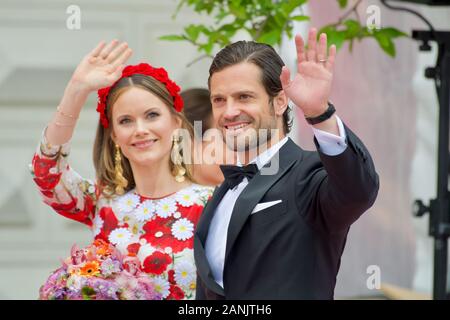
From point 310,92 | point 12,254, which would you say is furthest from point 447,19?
point 310,92

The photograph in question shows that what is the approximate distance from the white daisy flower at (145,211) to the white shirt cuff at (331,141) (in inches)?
28.6

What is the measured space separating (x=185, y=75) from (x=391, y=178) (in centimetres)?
109

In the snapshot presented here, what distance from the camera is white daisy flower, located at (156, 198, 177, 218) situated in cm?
232

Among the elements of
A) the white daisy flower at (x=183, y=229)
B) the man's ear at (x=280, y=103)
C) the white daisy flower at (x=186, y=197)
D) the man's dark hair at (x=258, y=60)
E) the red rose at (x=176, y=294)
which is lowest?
the red rose at (x=176, y=294)

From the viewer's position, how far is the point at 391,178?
4.35 m

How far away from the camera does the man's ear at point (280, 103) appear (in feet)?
6.26

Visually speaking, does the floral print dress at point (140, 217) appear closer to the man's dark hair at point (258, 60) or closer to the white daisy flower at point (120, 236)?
the white daisy flower at point (120, 236)

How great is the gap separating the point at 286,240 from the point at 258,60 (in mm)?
373

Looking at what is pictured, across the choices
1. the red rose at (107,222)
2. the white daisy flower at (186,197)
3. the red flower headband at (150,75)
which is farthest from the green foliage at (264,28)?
the red rose at (107,222)

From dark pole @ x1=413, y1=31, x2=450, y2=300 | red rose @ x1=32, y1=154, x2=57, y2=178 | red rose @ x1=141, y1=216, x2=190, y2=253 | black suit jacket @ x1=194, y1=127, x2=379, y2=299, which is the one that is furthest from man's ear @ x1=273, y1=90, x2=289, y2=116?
dark pole @ x1=413, y1=31, x2=450, y2=300

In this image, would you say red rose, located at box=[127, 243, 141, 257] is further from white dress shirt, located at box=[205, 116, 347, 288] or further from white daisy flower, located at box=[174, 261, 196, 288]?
white dress shirt, located at box=[205, 116, 347, 288]

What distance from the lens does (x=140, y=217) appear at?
2.30 meters

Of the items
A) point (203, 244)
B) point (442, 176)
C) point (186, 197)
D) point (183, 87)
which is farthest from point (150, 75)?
point (183, 87)

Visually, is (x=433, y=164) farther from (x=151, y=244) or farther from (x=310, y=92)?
(x=310, y=92)
